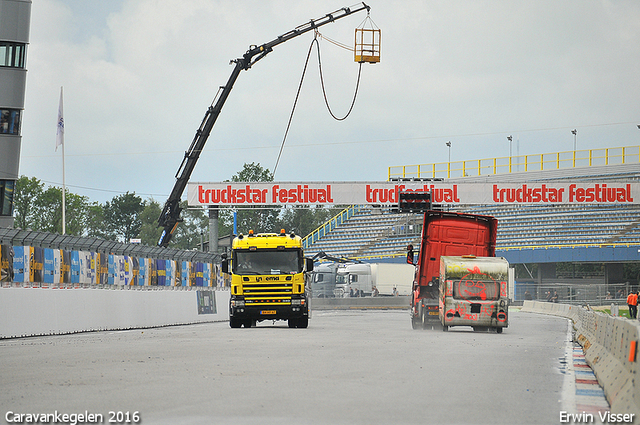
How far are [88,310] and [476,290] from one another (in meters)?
11.0

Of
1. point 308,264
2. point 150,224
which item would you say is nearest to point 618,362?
point 308,264

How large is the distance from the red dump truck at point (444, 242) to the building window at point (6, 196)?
90.6 feet

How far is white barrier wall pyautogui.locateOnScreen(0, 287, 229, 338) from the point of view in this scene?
65.7 ft

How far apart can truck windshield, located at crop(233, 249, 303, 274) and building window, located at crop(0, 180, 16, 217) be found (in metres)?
25.4

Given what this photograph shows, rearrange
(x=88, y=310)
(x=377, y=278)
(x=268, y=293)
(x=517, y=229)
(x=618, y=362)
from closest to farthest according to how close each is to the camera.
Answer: (x=618, y=362), (x=88, y=310), (x=268, y=293), (x=377, y=278), (x=517, y=229)

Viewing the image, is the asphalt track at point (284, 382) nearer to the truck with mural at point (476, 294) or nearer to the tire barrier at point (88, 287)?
the tire barrier at point (88, 287)

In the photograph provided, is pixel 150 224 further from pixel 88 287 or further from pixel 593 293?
pixel 88 287

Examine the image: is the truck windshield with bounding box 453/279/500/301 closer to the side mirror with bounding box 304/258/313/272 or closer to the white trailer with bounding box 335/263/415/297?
the side mirror with bounding box 304/258/313/272

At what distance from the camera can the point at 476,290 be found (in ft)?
84.8

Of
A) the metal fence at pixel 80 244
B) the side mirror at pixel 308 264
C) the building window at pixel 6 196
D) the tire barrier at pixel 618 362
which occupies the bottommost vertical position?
the tire barrier at pixel 618 362

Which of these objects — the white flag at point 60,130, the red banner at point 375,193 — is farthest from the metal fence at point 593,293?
the white flag at point 60,130

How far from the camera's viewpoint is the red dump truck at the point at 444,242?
1136 inches

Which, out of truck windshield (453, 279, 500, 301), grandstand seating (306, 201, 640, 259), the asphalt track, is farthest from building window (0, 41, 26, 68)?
the asphalt track

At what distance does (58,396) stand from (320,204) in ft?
151
